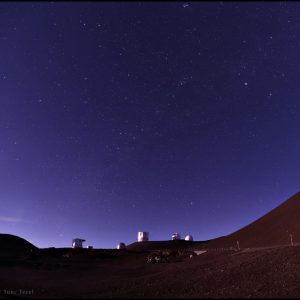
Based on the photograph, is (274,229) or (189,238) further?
(189,238)

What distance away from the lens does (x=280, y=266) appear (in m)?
19.9

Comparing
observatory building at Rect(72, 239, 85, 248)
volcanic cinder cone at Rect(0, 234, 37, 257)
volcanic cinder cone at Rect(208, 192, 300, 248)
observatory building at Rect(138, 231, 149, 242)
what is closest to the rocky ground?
volcanic cinder cone at Rect(208, 192, 300, 248)

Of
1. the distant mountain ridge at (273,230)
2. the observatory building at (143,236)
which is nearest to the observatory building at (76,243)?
the observatory building at (143,236)

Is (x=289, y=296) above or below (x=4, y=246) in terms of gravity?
below

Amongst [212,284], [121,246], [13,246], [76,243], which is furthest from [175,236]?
[212,284]

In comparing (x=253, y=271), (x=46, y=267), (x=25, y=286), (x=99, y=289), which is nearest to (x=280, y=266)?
(x=253, y=271)

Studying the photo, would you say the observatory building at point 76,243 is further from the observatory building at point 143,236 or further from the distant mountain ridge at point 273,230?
the distant mountain ridge at point 273,230

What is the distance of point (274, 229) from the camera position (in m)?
38.6

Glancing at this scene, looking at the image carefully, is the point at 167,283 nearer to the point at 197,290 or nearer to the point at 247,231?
the point at 197,290

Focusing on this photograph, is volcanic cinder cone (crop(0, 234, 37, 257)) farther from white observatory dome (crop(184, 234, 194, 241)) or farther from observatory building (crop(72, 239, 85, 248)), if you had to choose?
white observatory dome (crop(184, 234, 194, 241))

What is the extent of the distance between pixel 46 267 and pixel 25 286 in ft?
38.6

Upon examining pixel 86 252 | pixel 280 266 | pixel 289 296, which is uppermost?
pixel 86 252

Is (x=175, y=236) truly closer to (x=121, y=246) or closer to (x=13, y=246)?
(x=121, y=246)

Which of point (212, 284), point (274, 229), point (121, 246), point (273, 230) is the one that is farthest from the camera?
point (121, 246)
